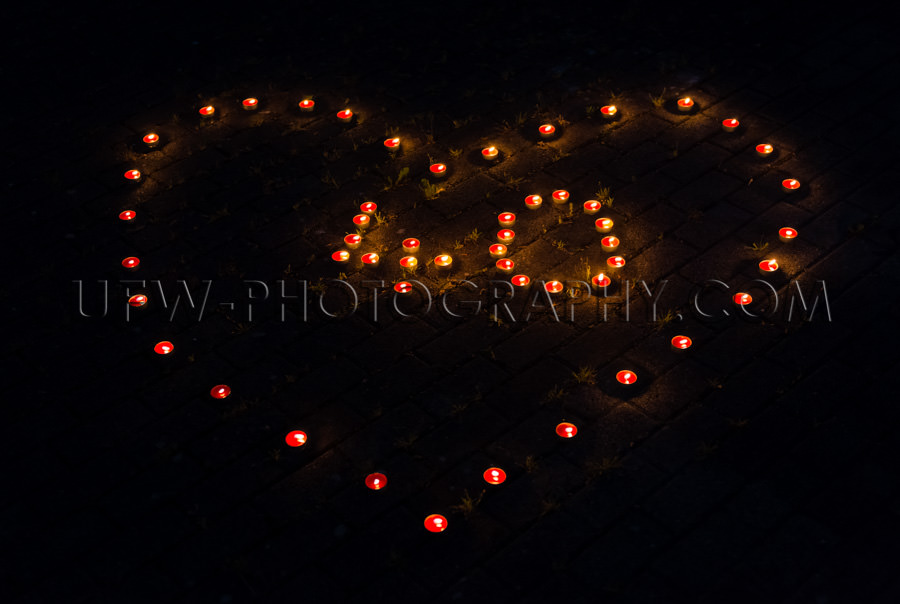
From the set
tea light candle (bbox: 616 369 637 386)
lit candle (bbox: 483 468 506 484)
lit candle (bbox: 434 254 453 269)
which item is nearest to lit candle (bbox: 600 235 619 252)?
lit candle (bbox: 434 254 453 269)

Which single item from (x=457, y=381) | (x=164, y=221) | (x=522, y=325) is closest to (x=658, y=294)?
(x=522, y=325)

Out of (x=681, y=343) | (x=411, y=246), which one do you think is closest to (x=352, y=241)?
(x=411, y=246)

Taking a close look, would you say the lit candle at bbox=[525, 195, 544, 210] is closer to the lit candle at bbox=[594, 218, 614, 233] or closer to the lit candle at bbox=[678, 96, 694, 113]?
the lit candle at bbox=[594, 218, 614, 233]

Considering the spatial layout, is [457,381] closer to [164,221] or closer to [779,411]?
[779,411]

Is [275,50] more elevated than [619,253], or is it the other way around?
[275,50]

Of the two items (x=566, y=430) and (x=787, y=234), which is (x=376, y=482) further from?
(x=787, y=234)
